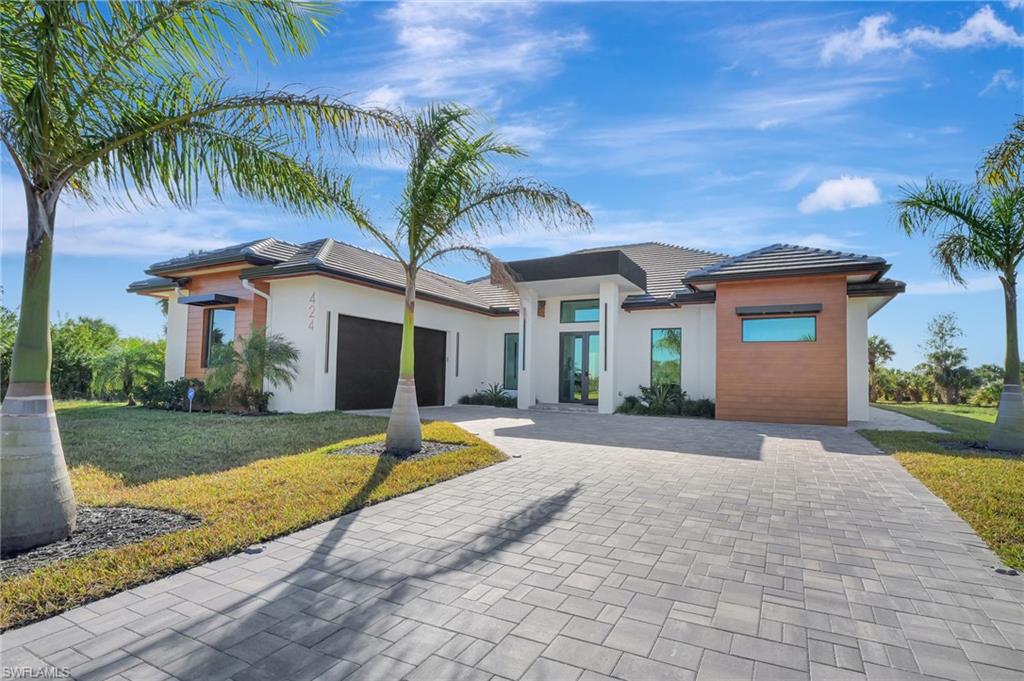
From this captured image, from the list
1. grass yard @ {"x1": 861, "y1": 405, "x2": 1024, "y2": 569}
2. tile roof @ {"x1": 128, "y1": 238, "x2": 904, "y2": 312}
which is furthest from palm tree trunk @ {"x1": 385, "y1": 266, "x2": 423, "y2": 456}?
grass yard @ {"x1": 861, "y1": 405, "x2": 1024, "y2": 569}

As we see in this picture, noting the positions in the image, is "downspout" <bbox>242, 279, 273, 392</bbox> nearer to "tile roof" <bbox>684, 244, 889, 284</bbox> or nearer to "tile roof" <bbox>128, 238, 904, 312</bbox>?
"tile roof" <bbox>128, 238, 904, 312</bbox>

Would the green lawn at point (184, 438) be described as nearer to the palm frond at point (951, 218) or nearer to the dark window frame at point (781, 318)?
the dark window frame at point (781, 318)

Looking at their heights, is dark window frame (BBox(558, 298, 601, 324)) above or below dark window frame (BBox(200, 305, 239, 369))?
above

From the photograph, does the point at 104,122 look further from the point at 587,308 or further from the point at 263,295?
the point at 587,308

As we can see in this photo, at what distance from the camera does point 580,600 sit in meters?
3.11

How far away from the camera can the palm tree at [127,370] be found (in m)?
15.4

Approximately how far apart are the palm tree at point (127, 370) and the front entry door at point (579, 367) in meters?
13.0

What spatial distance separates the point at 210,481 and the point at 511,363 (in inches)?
545

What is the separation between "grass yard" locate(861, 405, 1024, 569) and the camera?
4.35 m

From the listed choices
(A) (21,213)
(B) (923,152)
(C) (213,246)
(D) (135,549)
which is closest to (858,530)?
(D) (135,549)

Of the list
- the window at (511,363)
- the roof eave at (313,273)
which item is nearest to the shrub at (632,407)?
the window at (511,363)

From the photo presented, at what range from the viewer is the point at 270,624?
2762 mm

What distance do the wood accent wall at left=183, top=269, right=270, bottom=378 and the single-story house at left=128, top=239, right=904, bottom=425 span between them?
5 cm

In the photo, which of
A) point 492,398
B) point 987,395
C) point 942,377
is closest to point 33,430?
point 492,398
